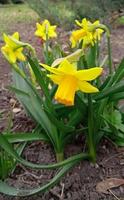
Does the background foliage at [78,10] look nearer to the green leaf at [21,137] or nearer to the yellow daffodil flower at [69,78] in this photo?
the green leaf at [21,137]

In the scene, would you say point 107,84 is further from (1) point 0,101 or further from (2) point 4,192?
(1) point 0,101

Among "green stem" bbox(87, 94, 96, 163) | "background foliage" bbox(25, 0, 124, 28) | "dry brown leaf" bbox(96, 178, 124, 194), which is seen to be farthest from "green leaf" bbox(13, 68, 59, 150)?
"background foliage" bbox(25, 0, 124, 28)

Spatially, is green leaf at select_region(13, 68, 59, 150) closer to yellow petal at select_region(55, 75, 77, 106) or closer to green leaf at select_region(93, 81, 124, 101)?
green leaf at select_region(93, 81, 124, 101)

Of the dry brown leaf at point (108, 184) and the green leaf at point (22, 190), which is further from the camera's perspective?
the dry brown leaf at point (108, 184)

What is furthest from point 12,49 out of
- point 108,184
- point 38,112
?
point 108,184

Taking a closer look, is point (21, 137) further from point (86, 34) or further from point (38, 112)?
point (86, 34)

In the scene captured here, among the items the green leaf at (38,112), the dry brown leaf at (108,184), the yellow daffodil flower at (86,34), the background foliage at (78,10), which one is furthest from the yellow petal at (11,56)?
the background foliage at (78,10)
